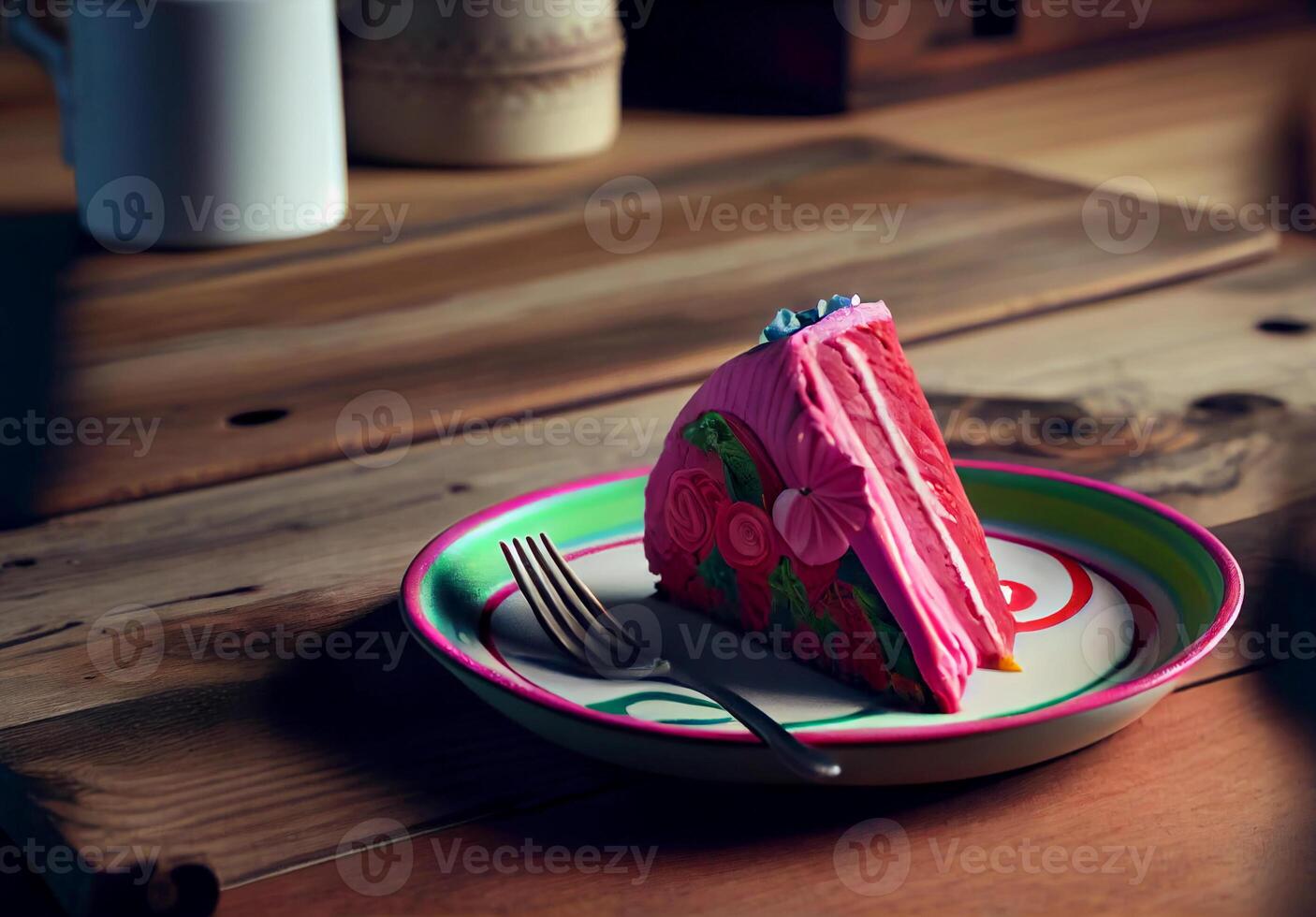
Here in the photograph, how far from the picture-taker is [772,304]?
1.18m

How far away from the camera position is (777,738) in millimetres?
521

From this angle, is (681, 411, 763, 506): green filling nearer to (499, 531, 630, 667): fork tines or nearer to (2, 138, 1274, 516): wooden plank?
(499, 531, 630, 667): fork tines

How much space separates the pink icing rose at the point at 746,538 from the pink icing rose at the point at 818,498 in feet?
0.06

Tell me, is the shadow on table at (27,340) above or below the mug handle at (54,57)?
below

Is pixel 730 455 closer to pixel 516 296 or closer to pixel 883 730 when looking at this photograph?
pixel 883 730

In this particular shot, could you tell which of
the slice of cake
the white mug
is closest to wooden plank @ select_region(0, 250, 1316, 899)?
the slice of cake

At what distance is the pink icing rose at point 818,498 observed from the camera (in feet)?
1.92

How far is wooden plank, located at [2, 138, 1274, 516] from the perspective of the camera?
99 centimetres

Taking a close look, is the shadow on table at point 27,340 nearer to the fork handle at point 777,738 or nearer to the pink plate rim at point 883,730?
the pink plate rim at point 883,730

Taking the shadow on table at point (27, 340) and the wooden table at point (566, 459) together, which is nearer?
the wooden table at point (566, 459)

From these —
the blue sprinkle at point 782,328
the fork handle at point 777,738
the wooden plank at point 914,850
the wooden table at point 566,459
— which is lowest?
the wooden table at point 566,459

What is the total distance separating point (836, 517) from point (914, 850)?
123 millimetres

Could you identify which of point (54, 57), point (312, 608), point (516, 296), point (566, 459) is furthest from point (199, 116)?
point (312, 608)

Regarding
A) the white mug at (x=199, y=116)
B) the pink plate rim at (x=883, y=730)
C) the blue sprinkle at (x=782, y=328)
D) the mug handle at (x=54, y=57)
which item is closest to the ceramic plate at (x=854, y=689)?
the pink plate rim at (x=883, y=730)
